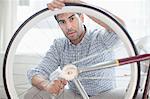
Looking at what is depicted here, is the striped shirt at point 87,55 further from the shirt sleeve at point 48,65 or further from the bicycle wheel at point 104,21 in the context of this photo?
the bicycle wheel at point 104,21

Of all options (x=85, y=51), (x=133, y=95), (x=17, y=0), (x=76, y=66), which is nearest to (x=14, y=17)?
(x=17, y=0)

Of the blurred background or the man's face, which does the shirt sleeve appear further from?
the blurred background

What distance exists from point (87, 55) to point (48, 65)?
16cm

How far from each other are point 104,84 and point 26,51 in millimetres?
805

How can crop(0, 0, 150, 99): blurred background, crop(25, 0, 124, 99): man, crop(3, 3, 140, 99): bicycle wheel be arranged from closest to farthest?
crop(3, 3, 140, 99): bicycle wheel < crop(25, 0, 124, 99): man < crop(0, 0, 150, 99): blurred background

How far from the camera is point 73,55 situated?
1.05m

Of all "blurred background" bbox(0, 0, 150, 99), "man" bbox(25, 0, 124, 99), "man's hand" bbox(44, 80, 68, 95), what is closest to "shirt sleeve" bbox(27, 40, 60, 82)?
"man" bbox(25, 0, 124, 99)

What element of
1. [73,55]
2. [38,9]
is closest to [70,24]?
[73,55]

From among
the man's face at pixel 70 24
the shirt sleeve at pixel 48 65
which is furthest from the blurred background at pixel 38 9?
the man's face at pixel 70 24

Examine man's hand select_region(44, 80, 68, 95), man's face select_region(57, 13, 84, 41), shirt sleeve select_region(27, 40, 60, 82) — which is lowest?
man's hand select_region(44, 80, 68, 95)

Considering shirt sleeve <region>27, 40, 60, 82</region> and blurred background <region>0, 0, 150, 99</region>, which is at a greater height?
blurred background <region>0, 0, 150, 99</region>

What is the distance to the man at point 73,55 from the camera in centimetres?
98

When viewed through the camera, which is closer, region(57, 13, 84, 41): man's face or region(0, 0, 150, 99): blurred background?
region(57, 13, 84, 41): man's face

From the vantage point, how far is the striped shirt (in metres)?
1.02
